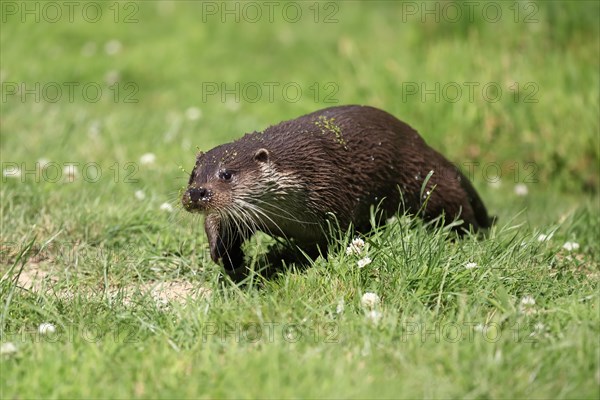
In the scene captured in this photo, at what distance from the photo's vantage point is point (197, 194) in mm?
3619

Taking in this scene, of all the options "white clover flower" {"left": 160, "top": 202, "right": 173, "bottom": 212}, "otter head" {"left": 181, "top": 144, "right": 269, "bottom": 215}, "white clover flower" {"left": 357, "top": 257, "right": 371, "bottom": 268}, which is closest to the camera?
"white clover flower" {"left": 357, "top": 257, "right": 371, "bottom": 268}

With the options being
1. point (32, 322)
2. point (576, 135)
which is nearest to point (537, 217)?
point (576, 135)

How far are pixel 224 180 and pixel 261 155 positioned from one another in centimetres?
20

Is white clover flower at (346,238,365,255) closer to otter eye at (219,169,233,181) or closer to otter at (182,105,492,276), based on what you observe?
otter at (182,105,492,276)

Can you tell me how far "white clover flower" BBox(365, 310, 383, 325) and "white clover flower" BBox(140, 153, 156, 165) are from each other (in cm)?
271

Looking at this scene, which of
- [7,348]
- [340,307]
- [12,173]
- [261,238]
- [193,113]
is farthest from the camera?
[193,113]

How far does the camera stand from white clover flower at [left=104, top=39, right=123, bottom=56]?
8.06 m

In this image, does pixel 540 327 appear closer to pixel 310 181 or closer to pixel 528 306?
pixel 528 306

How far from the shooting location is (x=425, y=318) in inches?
126

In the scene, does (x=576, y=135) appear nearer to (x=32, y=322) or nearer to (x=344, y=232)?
(x=344, y=232)

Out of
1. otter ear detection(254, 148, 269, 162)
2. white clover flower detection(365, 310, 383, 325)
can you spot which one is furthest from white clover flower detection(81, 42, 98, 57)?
white clover flower detection(365, 310, 383, 325)

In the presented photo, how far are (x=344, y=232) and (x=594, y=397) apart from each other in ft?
4.88

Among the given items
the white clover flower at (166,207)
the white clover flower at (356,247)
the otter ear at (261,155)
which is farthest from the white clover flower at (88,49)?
the white clover flower at (356,247)

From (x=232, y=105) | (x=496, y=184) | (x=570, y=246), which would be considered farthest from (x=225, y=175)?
(x=232, y=105)
